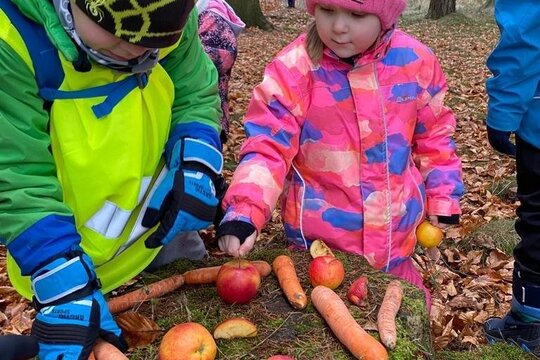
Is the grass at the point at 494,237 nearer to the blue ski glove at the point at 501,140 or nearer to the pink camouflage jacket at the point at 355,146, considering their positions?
the blue ski glove at the point at 501,140

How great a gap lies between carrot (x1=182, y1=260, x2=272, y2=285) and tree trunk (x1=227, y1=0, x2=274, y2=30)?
14797 millimetres

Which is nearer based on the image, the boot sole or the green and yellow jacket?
the green and yellow jacket

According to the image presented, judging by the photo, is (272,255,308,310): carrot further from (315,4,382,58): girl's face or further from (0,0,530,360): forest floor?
(315,4,382,58): girl's face

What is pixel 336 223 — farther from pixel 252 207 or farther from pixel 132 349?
pixel 132 349

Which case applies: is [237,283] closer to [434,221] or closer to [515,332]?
[434,221]

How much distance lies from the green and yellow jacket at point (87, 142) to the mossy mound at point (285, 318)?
350 mm

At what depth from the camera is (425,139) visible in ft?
10.4

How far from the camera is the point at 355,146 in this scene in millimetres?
2967

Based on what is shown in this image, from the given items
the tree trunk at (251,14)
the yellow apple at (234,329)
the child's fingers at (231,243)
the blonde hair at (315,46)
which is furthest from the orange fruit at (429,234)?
the tree trunk at (251,14)

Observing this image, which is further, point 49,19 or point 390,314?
point 390,314

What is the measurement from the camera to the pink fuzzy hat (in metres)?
2.58

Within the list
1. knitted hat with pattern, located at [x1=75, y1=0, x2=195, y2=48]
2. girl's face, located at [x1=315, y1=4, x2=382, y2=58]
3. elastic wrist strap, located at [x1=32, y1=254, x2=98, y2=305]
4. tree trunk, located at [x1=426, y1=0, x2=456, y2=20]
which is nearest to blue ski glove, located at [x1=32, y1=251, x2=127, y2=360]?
elastic wrist strap, located at [x1=32, y1=254, x2=98, y2=305]

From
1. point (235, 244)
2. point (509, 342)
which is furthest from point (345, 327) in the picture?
point (509, 342)

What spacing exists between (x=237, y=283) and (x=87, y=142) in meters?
0.80
